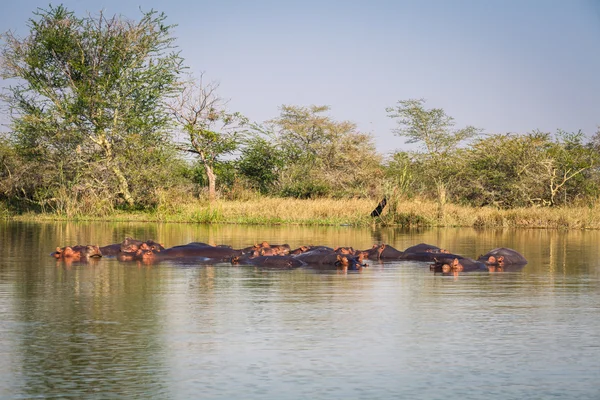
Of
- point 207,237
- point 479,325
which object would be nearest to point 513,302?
point 479,325

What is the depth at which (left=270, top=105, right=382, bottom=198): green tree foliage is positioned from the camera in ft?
116

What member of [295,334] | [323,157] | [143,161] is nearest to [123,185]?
[143,161]

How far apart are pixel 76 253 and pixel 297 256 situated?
11.6ft

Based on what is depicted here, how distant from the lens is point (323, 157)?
46281 mm

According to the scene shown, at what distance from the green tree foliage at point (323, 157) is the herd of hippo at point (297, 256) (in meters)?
20.4

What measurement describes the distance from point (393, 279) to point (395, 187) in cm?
1511

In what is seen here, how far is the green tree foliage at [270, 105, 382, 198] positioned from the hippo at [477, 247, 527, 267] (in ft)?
69.7

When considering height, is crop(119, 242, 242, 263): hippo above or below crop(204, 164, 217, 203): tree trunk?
below

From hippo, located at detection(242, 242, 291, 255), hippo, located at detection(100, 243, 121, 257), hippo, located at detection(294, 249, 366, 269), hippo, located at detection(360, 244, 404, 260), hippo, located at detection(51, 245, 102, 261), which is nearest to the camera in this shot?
hippo, located at detection(294, 249, 366, 269)

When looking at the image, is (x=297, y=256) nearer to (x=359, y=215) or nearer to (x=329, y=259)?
(x=329, y=259)

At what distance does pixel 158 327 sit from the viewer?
675cm

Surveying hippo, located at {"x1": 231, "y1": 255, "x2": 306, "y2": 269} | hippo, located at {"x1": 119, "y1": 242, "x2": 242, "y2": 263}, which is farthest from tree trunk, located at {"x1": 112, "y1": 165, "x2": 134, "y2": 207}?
hippo, located at {"x1": 231, "y1": 255, "x2": 306, "y2": 269}

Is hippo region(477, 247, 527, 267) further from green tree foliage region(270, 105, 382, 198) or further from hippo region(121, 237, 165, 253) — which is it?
green tree foliage region(270, 105, 382, 198)

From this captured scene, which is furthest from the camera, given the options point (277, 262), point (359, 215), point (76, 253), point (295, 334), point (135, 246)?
point (359, 215)
